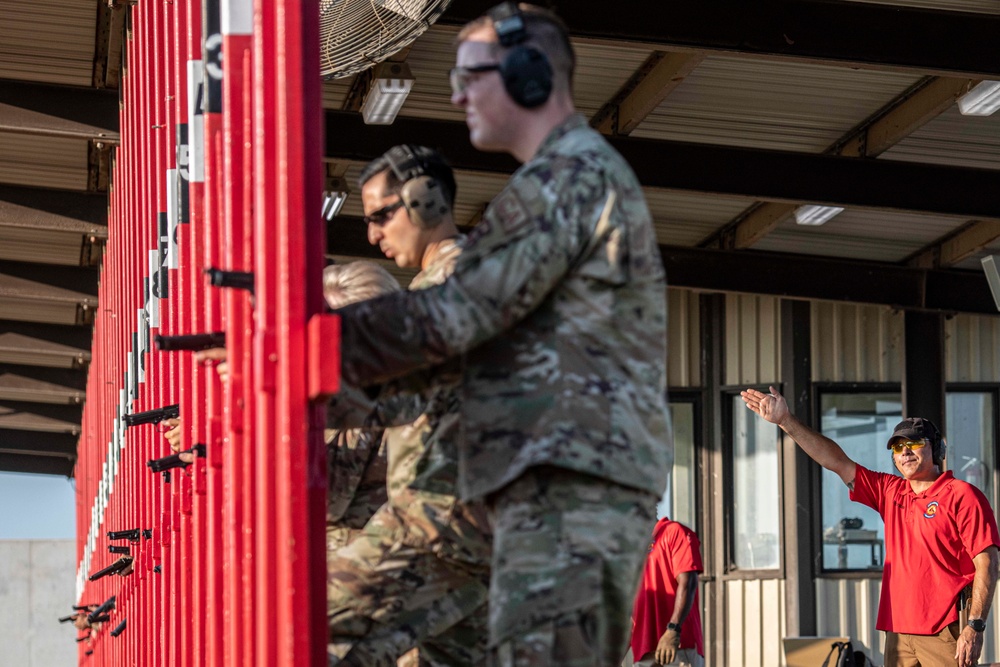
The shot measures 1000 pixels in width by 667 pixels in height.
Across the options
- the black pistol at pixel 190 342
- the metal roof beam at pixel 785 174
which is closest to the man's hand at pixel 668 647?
the metal roof beam at pixel 785 174

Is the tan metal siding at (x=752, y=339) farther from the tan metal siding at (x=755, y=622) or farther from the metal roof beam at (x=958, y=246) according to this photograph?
the tan metal siding at (x=755, y=622)

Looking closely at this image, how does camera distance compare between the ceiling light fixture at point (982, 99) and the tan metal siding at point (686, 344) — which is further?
the tan metal siding at point (686, 344)

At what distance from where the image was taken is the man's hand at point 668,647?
10.9 m

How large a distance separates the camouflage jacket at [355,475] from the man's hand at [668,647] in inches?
242

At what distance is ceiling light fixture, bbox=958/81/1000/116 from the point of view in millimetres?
9828

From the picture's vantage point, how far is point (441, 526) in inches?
163

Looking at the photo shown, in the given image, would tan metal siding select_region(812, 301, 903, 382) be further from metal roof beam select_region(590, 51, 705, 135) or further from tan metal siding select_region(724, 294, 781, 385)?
metal roof beam select_region(590, 51, 705, 135)

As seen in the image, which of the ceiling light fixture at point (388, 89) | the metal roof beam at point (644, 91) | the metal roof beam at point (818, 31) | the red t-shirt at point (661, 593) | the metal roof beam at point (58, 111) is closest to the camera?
the metal roof beam at point (818, 31)

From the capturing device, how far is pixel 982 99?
392 inches

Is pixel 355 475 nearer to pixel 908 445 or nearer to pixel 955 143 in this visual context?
pixel 908 445

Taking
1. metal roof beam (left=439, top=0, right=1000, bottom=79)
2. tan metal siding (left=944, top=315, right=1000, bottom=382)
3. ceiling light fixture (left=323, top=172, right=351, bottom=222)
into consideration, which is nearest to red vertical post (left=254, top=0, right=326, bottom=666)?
metal roof beam (left=439, top=0, right=1000, bottom=79)

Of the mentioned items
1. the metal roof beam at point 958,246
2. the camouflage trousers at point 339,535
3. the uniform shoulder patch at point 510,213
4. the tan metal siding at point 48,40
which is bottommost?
the camouflage trousers at point 339,535

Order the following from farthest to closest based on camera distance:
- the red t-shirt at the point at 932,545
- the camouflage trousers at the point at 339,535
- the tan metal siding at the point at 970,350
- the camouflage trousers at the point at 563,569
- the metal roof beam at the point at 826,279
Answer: the tan metal siding at the point at 970,350 < the metal roof beam at the point at 826,279 < the red t-shirt at the point at 932,545 < the camouflage trousers at the point at 339,535 < the camouflage trousers at the point at 563,569

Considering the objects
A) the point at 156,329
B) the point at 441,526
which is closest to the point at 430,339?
the point at 441,526
